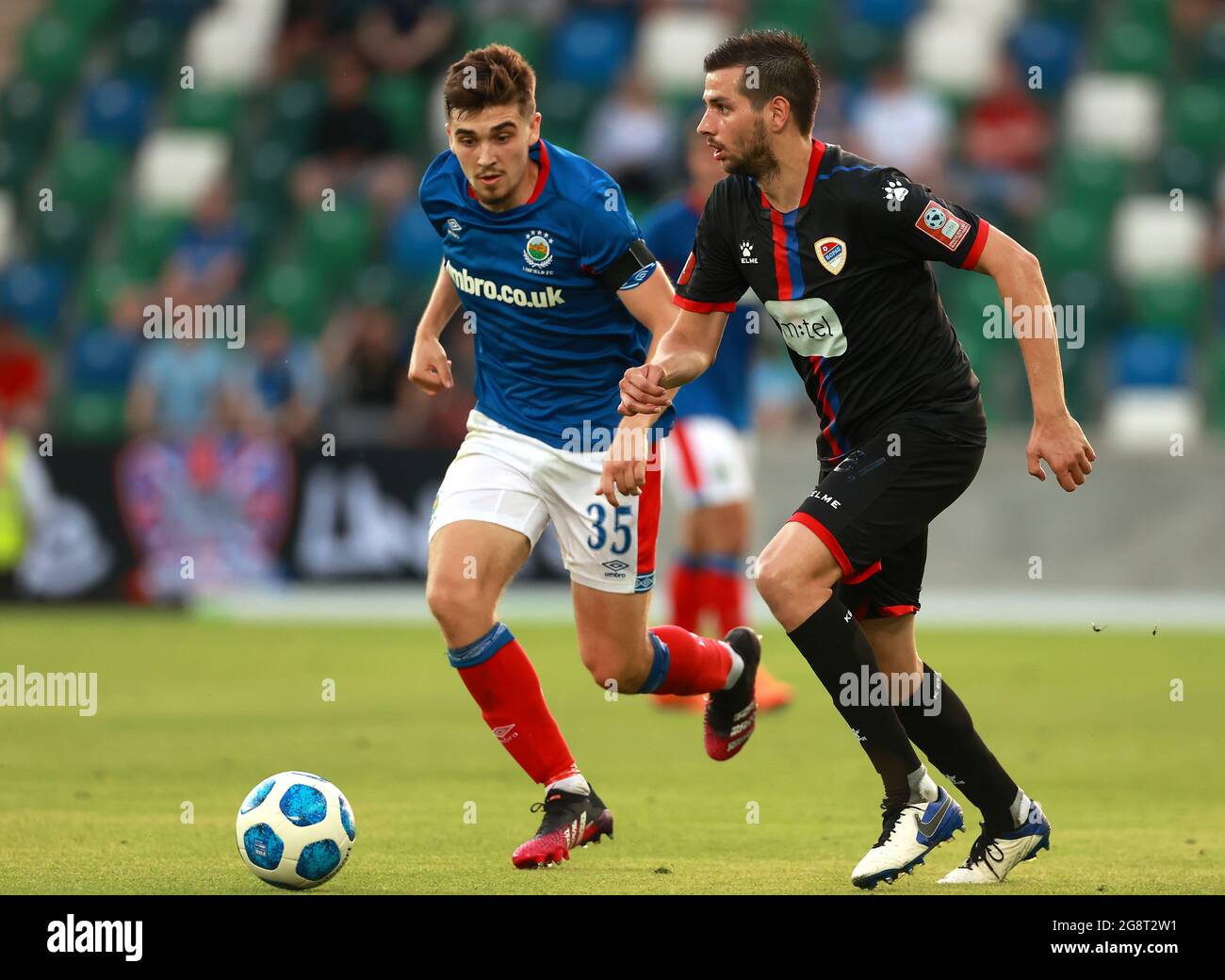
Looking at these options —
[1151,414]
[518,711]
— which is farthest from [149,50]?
[518,711]

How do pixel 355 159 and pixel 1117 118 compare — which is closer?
pixel 1117 118

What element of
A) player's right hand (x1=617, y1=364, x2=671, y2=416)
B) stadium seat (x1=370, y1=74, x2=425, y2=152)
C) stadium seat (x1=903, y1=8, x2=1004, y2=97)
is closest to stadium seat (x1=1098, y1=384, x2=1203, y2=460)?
stadium seat (x1=903, y1=8, x2=1004, y2=97)

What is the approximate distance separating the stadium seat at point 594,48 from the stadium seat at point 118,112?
15.0 feet

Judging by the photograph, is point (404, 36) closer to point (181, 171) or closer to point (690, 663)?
point (181, 171)

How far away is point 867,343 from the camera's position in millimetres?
5957

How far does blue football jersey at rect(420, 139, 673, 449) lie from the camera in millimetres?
6801

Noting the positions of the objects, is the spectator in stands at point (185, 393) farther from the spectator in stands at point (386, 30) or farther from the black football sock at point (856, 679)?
the black football sock at point (856, 679)

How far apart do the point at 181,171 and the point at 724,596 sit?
12.2 m

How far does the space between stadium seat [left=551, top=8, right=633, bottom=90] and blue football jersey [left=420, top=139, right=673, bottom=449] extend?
13758 mm

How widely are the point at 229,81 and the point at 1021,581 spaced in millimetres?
10523

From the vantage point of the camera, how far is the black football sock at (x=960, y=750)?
19.6 ft

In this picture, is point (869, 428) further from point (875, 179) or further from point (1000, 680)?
point (1000, 680)

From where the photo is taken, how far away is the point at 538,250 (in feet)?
22.3

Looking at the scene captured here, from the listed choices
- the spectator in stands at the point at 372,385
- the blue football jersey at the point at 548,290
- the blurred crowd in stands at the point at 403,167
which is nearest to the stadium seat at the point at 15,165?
the blurred crowd in stands at the point at 403,167
